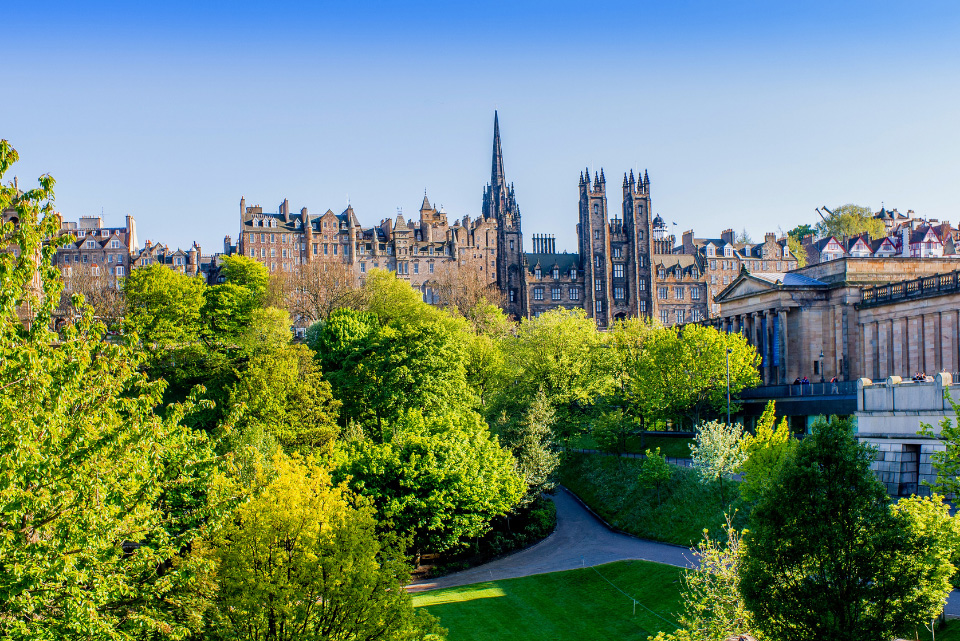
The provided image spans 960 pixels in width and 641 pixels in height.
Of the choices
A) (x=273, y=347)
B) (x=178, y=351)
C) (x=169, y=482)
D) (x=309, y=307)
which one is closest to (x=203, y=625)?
(x=169, y=482)

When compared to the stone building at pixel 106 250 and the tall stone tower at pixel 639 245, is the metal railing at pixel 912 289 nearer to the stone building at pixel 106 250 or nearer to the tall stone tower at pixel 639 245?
the tall stone tower at pixel 639 245

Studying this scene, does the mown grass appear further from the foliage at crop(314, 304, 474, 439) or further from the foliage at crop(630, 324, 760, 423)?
the foliage at crop(314, 304, 474, 439)

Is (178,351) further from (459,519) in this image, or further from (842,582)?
(842,582)

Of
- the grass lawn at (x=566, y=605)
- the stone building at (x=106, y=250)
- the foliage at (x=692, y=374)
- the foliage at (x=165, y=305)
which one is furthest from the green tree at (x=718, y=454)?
the stone building at (x=106, y=250)

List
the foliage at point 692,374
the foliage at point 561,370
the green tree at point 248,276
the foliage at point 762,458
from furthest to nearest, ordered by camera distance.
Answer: the green tree at point 248,276, the foliage at point 561,370, the foliage at point 692,374, the foliage at point 762,458

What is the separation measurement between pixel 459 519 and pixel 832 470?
27.3 meters

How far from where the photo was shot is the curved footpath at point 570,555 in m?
44.5

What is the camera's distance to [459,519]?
45375mm

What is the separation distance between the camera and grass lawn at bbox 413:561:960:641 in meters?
37.0

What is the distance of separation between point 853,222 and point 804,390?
7666cm

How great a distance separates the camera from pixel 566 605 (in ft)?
132

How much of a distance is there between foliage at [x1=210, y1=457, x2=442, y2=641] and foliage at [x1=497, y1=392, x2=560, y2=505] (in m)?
26.2

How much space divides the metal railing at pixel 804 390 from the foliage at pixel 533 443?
1465cm

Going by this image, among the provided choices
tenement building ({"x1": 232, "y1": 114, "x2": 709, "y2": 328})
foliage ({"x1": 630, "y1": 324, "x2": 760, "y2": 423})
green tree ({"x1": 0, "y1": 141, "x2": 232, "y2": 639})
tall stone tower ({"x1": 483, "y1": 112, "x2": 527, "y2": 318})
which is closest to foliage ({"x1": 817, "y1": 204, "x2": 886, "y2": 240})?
tenement building ({"x1": 232, "y1": 114, "x2": 709, "y2": 328})
